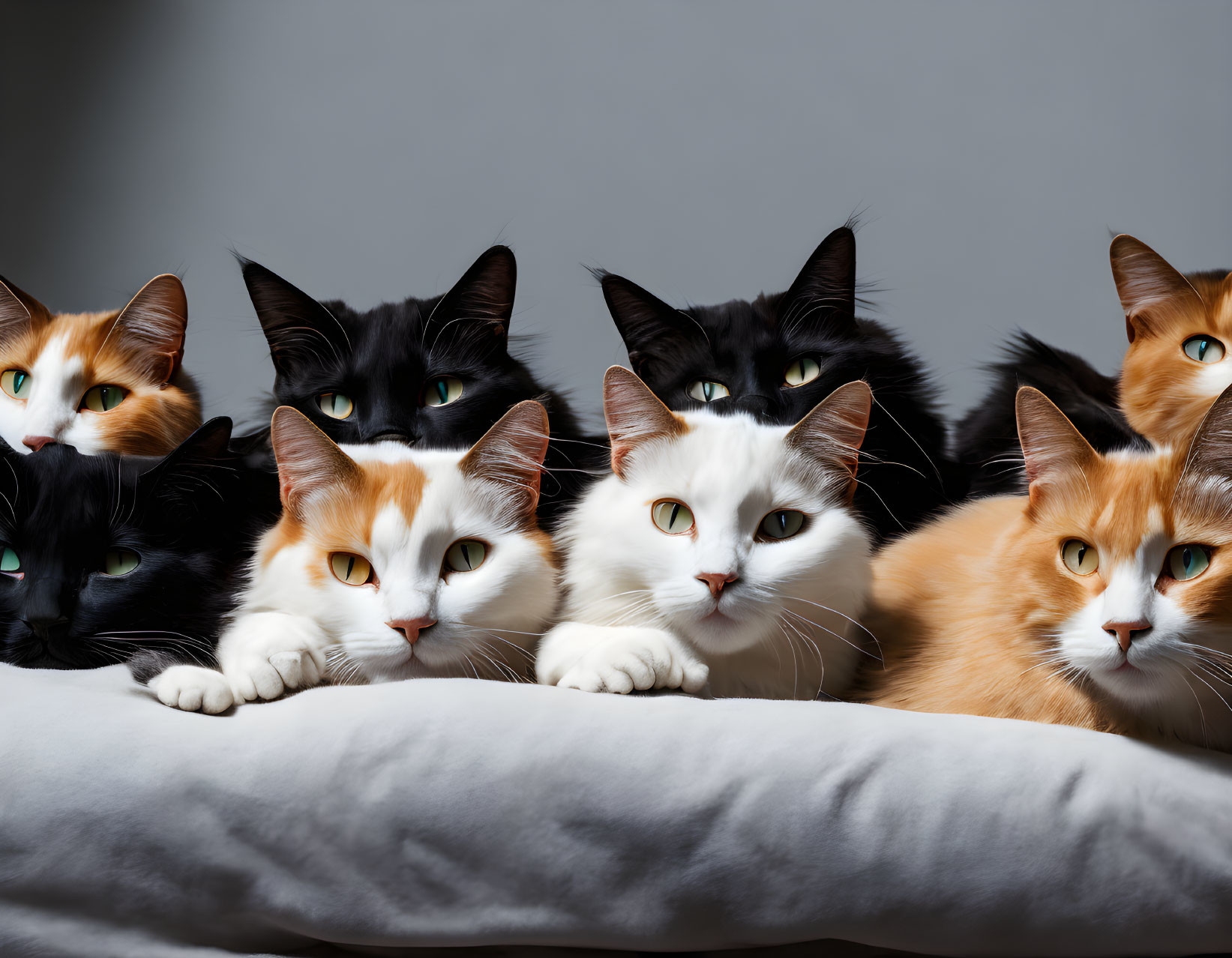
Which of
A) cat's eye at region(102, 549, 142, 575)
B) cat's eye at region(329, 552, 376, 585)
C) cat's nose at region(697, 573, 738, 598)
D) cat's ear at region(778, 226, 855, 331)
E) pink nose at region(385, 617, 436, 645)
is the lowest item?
cat's eye at region(102, 549, 142, 575)

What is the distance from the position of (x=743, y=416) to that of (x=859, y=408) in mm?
154

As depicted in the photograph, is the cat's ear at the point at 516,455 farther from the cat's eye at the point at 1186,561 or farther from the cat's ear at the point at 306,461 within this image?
the cat's eye at the point at 1186,561

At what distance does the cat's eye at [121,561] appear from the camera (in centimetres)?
108

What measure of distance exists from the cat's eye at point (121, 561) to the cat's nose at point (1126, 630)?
966mm

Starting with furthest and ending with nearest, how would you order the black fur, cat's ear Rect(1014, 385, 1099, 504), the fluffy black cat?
the black fur < the fluffy black cat < cat's ear Rect(1014, 385, 1099, 504)

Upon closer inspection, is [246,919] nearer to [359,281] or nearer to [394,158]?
[359,281]

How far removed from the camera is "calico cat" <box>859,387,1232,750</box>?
82 centimetres

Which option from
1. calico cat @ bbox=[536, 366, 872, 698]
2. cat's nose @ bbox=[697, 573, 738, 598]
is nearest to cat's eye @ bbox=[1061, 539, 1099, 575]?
calico cat @ bbox=[536, 366, 872, 698]

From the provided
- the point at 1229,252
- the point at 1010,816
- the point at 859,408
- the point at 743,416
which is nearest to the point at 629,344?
the point at 743,416

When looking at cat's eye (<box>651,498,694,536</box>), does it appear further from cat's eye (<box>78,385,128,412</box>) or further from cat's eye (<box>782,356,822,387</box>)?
cat's eye (<box>78,385,128,412</box>)

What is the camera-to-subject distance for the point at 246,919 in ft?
2.73

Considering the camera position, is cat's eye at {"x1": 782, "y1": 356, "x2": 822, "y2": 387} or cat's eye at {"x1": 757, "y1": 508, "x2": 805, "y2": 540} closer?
cat's eye at {"x1": 757, "y1": 508, "x2": 805, "y2": 540}

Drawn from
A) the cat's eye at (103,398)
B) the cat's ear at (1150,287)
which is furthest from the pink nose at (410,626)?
the cat's ear at (1150,287)

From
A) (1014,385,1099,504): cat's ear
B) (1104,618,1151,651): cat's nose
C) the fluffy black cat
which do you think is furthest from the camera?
the fluffy black cat
